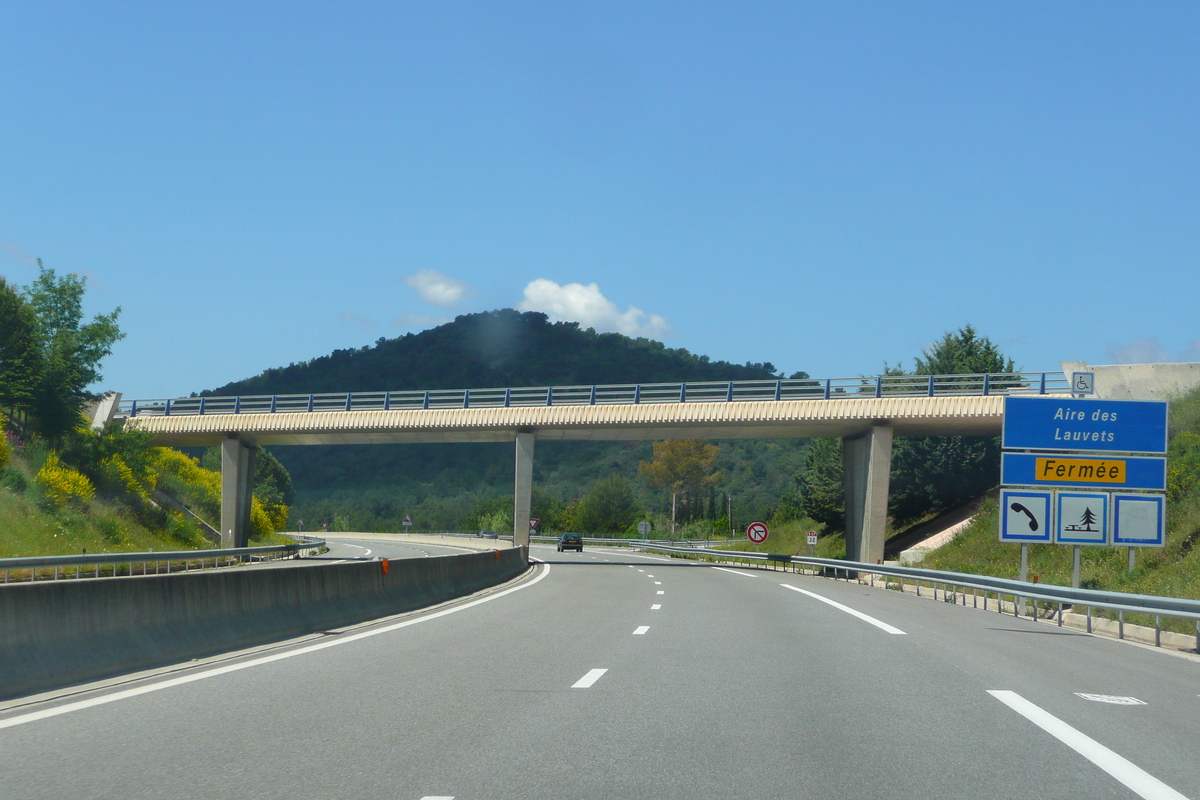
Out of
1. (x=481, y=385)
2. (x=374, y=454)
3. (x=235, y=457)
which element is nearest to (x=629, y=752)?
(x=235, y=457)

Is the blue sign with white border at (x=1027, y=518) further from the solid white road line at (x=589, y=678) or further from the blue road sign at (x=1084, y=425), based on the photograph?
the solid white road line at (x=589, y=678)

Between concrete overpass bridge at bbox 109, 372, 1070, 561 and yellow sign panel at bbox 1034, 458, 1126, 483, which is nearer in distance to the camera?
yellow sign panel at bbox 1034, 458, 1126, 483

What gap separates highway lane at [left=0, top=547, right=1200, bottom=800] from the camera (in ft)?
20.0

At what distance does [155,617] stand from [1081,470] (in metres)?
20.3

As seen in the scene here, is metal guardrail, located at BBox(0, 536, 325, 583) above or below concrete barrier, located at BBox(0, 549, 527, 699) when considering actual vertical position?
below

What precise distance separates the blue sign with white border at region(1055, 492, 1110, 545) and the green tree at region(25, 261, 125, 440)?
150 ft

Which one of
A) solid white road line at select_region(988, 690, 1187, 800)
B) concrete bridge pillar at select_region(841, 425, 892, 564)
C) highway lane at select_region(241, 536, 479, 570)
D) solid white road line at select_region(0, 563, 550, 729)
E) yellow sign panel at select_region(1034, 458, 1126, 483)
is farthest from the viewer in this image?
highway lane at select_region(241, 536, 479, 570)

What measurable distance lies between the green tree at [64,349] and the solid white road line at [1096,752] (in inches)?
2074

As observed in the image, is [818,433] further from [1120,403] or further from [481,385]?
[481,385]

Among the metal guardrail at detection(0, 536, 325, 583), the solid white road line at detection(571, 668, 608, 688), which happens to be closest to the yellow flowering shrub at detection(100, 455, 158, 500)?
the metal guardrail at detection(0, 536, 325, 583)

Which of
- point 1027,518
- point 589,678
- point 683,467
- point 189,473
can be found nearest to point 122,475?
point 189,473

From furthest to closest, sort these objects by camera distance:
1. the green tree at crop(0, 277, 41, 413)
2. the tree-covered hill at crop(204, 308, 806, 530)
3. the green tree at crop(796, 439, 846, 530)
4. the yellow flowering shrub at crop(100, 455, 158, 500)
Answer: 1. the tree-covered hill at crop(204, 308, 806, 530)
2. the green tree at crop(796, 439, 846, 530)
3. the yellow flowering shrub at crop(100, 455, 158, 500)
4. the green tree at crop(0, 277, 41, 413)

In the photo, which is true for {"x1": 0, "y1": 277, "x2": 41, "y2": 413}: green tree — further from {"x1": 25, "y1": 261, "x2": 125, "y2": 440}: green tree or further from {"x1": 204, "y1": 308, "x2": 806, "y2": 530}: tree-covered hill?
{"x1": 204, "y1": 308, "x2": 806, "y2": 530}: tree-covered hill

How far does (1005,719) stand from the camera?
839 cm
